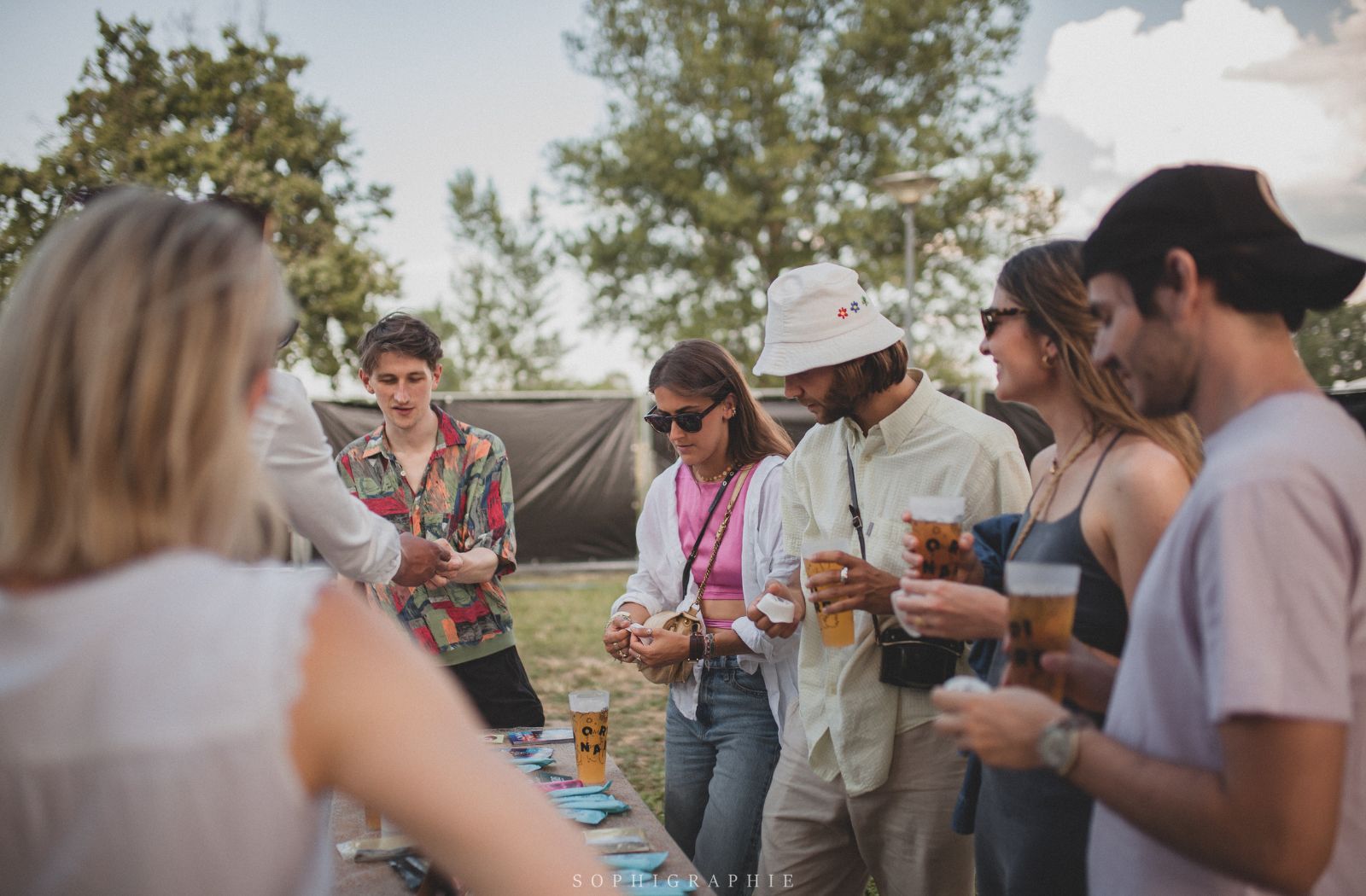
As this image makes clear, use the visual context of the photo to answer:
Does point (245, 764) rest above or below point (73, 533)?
below

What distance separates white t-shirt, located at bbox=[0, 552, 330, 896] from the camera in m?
0.86

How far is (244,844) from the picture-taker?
0.88 metres

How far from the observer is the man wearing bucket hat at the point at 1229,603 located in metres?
1.13

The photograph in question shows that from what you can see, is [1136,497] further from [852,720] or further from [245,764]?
[245,764]

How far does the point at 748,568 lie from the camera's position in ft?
10.8

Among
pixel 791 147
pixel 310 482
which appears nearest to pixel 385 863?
pixel 310 482

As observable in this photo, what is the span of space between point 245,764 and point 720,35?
23.1m

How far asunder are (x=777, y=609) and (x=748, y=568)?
1.33 feet

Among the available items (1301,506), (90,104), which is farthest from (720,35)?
(1301,506)

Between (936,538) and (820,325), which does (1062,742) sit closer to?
(936,538)

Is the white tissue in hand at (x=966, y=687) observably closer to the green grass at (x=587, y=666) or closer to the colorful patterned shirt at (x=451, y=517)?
the colorful patterned shirt at (x=451, y=517)

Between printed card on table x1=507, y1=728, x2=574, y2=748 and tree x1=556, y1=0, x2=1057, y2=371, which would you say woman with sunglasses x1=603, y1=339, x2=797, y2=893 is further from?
tree x1=556, y1=0, x2=1057, y2=371

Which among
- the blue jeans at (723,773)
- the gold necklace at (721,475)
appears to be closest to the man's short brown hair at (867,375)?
the gold necklace at (721,475)

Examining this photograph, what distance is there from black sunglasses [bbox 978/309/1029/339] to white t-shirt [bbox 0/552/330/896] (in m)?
1.87
